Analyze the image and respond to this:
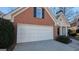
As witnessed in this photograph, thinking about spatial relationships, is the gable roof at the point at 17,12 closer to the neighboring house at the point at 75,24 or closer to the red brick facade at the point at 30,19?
the red brick facade at the point at 30,19

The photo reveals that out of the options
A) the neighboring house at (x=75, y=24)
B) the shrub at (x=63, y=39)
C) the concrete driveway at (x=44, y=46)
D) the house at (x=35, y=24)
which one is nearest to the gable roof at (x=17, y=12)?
the house at (x=35, y=24)

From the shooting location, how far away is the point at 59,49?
12.6 m

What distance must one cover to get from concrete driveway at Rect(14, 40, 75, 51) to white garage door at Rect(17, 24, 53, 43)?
0.33 meters

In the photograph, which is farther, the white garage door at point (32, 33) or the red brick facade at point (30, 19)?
the red brick facade at point (30, 19)

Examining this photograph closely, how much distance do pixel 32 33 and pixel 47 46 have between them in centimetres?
130

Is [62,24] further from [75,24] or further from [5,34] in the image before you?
[5,34]

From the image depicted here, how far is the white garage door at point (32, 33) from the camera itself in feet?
42.0

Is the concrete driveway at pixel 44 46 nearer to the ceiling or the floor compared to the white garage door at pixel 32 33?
nearer to the floor

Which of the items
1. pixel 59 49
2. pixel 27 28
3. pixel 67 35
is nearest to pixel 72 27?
pixel 67 35

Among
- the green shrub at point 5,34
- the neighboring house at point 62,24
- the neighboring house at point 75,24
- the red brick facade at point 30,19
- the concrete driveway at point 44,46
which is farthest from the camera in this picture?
the red brick facade at point 30,19
